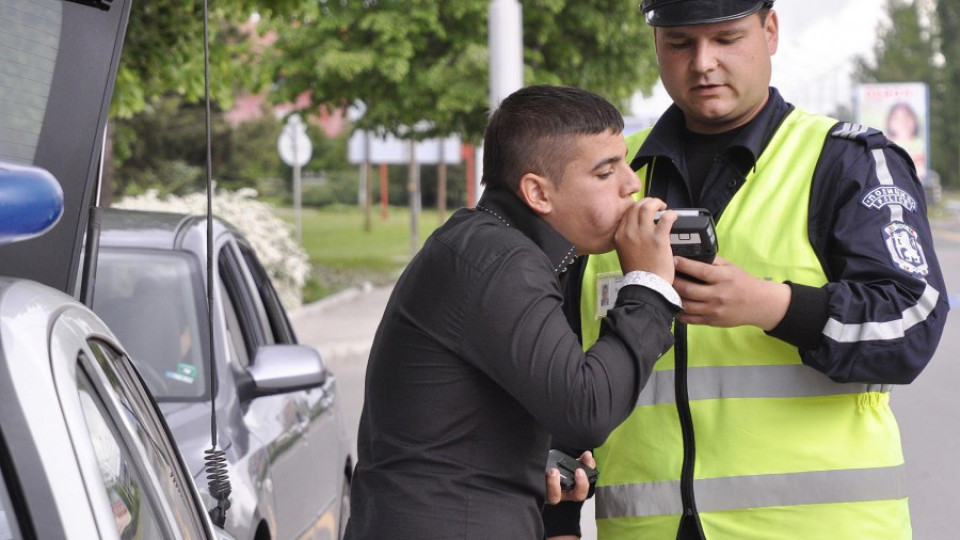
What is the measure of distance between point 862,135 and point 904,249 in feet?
0.81

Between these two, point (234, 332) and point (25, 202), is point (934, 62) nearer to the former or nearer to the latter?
point (234, 332)

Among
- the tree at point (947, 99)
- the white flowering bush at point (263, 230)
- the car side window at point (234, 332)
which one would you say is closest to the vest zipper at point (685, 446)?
the car side window at point (234, 332)

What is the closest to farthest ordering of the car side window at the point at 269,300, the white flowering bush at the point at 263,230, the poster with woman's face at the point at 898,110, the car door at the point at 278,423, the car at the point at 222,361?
the car at the point at 222,361 < the car door at the point at 278,423 < the car side window at the point at 269,300 < the white flowering bush at the point at 263,230 < the poster with woman's face at the point at 898,110

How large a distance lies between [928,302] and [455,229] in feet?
2.90

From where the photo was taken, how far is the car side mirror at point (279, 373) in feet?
15.7

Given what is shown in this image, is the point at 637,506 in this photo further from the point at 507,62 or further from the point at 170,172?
the point at 170,172

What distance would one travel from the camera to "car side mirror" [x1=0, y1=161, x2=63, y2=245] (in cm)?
161

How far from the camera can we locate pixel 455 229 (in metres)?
2.42

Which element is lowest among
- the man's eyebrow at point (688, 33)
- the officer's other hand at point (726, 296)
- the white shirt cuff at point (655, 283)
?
the officer's other hand at point (726, 296)

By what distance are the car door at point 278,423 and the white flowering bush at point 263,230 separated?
1190cm

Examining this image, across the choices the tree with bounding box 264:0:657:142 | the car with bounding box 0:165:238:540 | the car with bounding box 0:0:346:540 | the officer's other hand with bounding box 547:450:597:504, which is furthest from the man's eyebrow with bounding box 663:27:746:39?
the tree with bounding box 264:0:657:142

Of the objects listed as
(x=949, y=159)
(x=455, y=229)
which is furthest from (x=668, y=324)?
(x=949, y=159)

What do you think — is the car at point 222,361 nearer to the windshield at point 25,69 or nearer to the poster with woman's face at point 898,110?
the windshield at point 25,69

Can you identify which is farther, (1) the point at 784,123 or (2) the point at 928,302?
(1) the point at 784,123
